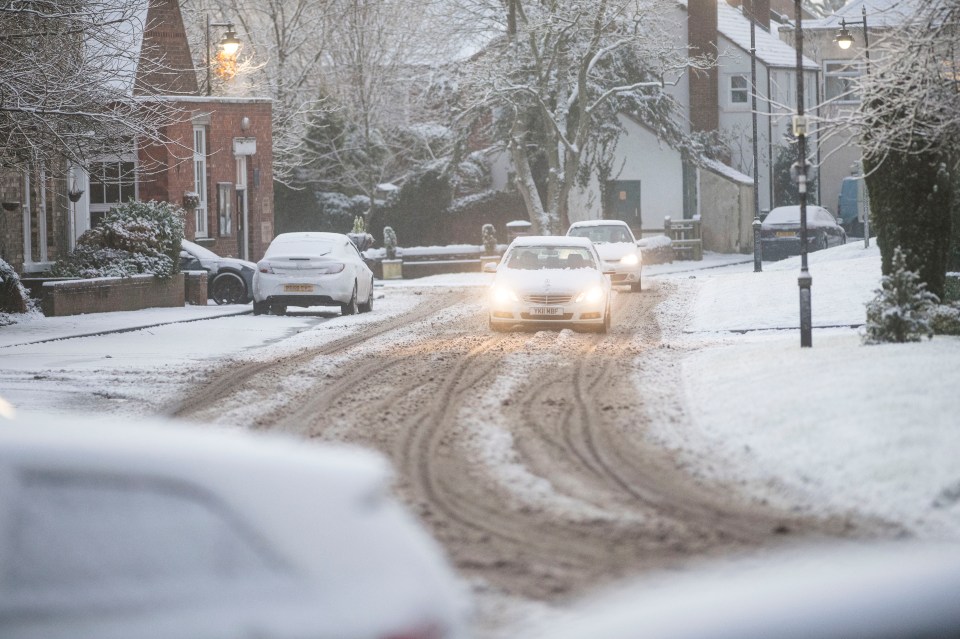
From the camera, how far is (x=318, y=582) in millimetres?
3521

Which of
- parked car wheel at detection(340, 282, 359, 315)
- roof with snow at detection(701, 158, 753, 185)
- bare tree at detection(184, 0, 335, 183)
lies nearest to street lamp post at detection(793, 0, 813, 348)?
parked car wheel at detection(340, 282, 359, 315)

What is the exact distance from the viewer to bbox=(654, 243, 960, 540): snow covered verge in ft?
31.0

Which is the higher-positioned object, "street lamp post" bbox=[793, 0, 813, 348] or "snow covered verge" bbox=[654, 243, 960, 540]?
"street lamp post" bbox=[793, 0, 813, 348]

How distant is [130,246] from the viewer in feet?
92.9

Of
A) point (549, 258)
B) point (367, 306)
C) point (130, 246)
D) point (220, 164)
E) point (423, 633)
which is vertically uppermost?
point (220, 164)

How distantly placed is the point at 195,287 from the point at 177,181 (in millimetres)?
6531

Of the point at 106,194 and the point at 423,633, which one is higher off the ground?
the point at 106,194

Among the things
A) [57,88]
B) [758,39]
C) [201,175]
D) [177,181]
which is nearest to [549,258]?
[57,88]

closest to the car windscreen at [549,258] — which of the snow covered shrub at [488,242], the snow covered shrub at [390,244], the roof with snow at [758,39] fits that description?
the snow covered shrub at [390,244]

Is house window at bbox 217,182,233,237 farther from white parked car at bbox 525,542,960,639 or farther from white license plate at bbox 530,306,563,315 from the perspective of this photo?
white parked car at bbox 525,542,960,639

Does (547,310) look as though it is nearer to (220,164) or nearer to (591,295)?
(591,295)

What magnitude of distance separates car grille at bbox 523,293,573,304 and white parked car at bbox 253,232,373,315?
4.79m

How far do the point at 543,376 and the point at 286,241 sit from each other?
10.8 metres

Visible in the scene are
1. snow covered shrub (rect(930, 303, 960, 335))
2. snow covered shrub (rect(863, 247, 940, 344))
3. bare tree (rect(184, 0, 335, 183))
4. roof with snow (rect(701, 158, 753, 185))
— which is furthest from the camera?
roof with snow (rect(701, 158, 753, 185))
